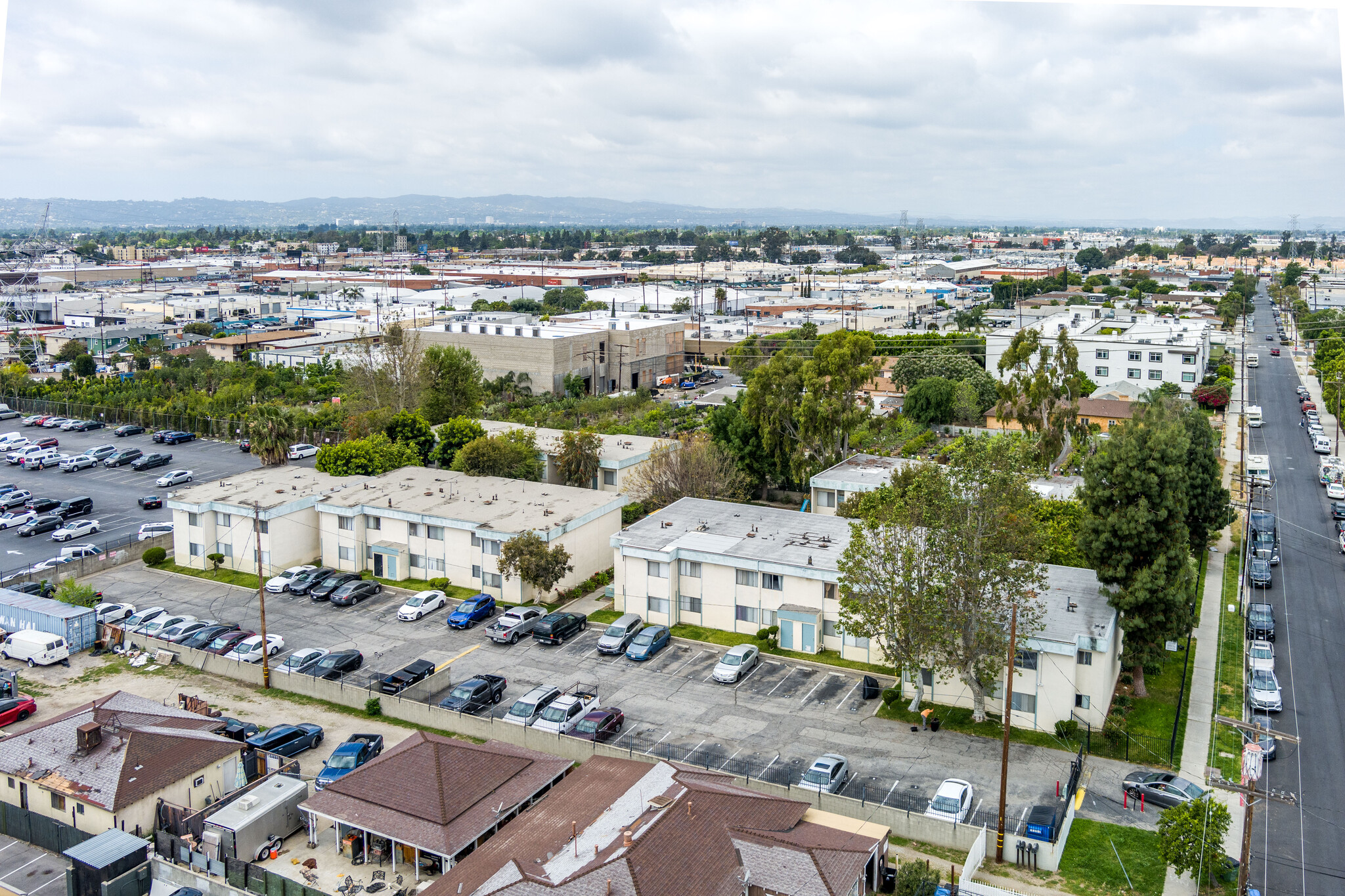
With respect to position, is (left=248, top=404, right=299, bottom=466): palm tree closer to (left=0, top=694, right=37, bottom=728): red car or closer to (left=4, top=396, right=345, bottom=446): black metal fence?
(left=4, top=396, right=345, bottom=446): black metal fence

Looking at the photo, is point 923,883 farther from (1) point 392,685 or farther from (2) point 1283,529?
(2) point 1283,529

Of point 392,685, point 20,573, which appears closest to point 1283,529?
point 392,685

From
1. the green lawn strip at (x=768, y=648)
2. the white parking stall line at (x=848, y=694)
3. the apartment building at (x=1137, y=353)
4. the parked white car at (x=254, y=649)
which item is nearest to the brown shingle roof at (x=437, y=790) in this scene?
the white parking stall line at (x=848, y=694)

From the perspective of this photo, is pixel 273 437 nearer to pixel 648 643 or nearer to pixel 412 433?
pixel 412 433

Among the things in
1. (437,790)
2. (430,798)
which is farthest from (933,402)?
(430,798)

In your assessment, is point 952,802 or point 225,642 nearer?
point 952,802
